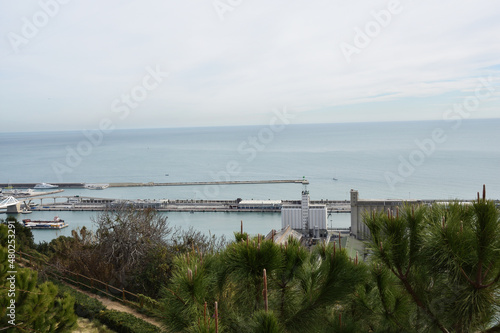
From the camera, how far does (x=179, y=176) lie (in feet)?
137

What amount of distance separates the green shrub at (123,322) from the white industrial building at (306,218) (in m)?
18.2

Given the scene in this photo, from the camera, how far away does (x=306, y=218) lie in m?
22.9

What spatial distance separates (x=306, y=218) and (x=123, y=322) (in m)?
18.9

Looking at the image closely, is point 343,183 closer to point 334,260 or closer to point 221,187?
point 221,187

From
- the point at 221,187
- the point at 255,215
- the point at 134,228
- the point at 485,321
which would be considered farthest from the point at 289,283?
the point at 221,187

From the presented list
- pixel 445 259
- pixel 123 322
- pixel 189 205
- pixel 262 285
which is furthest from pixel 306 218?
pixel 445 259

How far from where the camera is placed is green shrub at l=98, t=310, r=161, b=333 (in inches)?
178

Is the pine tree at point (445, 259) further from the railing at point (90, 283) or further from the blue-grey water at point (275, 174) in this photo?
the blue-grey water at point (275, 174)

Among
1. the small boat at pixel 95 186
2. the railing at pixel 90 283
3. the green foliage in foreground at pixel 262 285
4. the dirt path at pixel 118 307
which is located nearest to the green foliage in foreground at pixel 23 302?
the green foliage in foreground at pixel 262 285

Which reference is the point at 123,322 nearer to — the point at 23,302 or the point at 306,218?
the point at 23,302

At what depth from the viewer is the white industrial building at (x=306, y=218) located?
22.7 meters

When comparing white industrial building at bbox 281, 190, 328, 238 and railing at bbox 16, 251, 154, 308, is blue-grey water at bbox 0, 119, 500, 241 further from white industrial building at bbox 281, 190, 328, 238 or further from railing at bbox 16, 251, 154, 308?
railing at bbox 16, 251, 154, 308

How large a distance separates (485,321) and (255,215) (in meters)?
25.8

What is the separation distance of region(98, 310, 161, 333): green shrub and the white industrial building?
18193 mm
